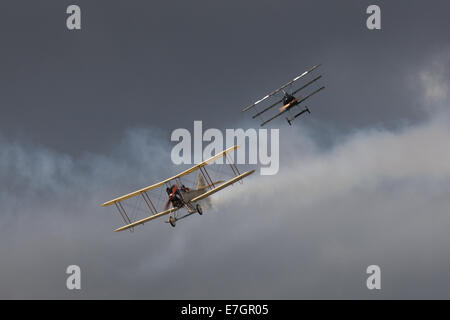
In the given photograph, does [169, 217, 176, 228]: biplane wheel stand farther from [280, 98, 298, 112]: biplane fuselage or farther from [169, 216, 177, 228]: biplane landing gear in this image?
[280, 98, 298, 112]: biplane fuselage

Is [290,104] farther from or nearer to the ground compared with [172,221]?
farther from the ground

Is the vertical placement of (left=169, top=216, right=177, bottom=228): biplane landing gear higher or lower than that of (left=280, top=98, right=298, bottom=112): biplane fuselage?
lower

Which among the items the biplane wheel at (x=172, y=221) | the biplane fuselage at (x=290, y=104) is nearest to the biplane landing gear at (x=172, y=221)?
the biplane wheel at (x=172, y=221)

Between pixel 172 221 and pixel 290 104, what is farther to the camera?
pixel 290 104

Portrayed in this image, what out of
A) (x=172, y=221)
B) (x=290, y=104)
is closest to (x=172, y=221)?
(x=172, y=221)

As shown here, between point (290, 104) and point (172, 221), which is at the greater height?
point (290, 104)

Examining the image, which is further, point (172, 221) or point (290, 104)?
point (290, 104)

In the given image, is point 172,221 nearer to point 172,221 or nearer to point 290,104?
point 172,221

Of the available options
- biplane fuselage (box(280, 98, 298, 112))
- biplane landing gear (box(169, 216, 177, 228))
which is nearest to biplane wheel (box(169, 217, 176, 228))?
biplane landing gear (box(169, 216, 177, 228))
